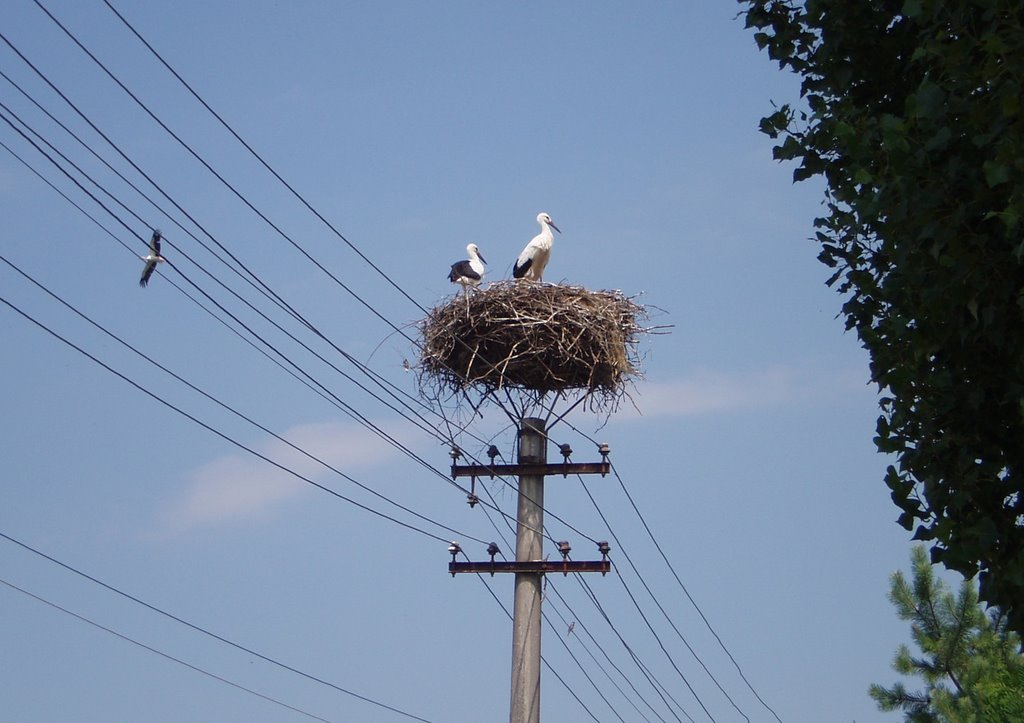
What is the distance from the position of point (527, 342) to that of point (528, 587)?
1991 mm

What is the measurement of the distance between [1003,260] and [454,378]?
24.1 feet

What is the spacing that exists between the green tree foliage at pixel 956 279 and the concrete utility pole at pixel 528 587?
5677 millimetres

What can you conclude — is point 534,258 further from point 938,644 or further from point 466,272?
point 938,644

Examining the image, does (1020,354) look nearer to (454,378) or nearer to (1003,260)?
(1003,260)

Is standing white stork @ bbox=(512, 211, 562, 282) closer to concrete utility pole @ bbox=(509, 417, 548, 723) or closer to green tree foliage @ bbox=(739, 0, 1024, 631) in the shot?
concrete utility pole @ bbox=(509, 417, 548, 723)

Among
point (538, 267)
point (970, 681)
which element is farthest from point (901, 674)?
point (538, 267)

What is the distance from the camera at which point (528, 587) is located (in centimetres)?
1057

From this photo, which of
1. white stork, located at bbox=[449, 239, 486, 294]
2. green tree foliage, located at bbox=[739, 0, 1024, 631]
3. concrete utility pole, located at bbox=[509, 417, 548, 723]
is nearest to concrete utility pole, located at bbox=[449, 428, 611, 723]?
concrete utility pole, located at bbox=[509, 417, 548, 723]

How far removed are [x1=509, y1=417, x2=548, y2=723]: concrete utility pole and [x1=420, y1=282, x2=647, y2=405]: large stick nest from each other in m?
0.46

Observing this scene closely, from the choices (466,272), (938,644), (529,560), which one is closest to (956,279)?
(938,644)

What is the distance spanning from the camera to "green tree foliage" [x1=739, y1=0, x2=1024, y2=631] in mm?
4234

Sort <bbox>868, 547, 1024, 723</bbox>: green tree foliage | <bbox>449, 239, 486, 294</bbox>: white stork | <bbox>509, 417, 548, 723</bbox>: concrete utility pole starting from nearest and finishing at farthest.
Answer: <bbox>868, 547, 1024, 723</bbox>: green tree foliage < <bbox>509, 417, 548, 723</bbox>: concrete utility pole < <bbox>449, 239, 486, 294</bbox>: white stork

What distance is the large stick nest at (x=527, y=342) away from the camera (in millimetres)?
11047

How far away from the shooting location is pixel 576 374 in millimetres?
11258
